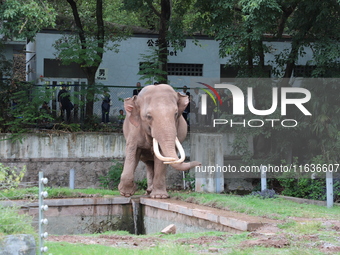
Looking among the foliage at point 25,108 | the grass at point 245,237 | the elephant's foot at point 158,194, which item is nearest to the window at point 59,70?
the foliage at point 25,108

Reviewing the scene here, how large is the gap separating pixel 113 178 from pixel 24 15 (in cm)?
588

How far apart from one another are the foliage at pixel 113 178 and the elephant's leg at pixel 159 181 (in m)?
5.00

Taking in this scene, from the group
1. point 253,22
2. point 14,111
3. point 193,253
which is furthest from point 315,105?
point 193,253

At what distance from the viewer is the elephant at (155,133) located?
13.4 metres

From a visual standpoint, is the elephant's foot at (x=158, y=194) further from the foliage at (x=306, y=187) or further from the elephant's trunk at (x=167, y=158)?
the foliage at (x=306, y=187)

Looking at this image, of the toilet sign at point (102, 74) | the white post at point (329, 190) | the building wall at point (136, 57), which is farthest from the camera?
the toilet sign at point (102, 74)

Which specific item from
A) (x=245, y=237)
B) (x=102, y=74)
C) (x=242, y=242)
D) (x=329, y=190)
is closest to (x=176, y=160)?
(x=329, y=190)

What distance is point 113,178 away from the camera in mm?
19578

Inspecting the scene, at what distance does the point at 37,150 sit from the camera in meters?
20.0

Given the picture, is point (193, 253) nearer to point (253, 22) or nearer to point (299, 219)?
point (299, 219)

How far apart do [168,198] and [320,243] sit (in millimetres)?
6653

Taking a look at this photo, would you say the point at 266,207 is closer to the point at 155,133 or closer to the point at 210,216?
the point at 210,216

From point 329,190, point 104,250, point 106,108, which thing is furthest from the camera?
point 106,108
